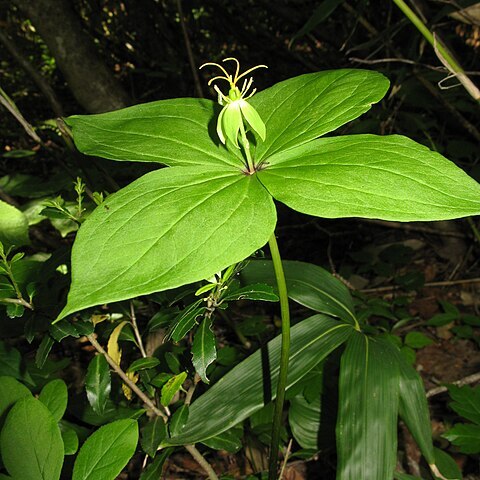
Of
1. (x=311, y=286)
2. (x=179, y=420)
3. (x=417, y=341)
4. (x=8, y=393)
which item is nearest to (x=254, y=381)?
(x=179, y=420)

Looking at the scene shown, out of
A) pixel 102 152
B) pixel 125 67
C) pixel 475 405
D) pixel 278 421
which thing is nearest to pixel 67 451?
pixel 278 421

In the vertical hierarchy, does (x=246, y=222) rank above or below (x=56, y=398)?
above

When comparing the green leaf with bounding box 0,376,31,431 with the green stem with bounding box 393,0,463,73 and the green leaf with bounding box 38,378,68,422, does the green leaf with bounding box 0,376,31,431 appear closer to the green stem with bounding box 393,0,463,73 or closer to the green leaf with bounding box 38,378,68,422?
the green leaf with bounding box 38,378,68,422

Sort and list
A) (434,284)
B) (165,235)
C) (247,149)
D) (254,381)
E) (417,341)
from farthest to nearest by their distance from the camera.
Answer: (434,284), (417,341), (254,381), (247,149), (165,235)

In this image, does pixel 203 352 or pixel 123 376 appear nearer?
pixel 203 352

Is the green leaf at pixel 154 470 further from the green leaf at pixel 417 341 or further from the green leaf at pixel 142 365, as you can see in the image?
the green leaf at pixel 417 341

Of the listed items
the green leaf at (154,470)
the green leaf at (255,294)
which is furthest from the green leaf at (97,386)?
the green leaf at (255,294)

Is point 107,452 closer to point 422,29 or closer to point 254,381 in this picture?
point 254,381
